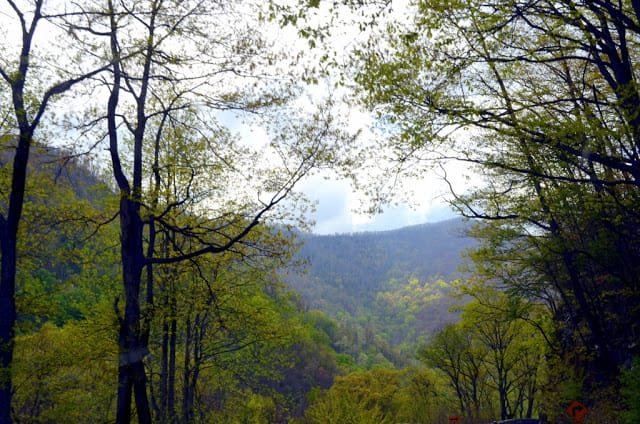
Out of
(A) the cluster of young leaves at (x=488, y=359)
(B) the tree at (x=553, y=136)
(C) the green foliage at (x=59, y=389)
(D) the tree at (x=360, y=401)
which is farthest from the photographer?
(D) the tree at (x=360, y=401)

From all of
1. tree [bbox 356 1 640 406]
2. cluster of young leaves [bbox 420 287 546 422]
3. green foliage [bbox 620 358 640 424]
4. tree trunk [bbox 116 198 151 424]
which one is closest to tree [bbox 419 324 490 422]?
cluster of young leaves [bbox 420 287 546 422]

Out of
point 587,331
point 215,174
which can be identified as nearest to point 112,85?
point 215,174

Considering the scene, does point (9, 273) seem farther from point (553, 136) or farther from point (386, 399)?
point (386, 399)

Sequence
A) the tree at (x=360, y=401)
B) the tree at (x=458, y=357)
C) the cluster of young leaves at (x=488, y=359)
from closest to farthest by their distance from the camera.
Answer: the cluster of young leaves at (x=488, y=359) → the tree at (x=360, y=401) → the tree at (x=458, y=357)

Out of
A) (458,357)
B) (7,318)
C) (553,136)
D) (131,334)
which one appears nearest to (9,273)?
(7,318)

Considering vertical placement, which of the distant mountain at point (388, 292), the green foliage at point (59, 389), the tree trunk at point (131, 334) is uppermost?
the tree trunk at point (131, 334)

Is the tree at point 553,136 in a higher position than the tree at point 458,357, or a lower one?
higher

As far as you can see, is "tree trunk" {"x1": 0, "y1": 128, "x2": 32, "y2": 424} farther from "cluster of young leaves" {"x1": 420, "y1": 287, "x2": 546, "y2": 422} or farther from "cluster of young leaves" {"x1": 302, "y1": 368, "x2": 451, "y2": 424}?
"cluster of young leaves" {"x1": 302, "y1": 368, "x2": 451, "y2": 424}

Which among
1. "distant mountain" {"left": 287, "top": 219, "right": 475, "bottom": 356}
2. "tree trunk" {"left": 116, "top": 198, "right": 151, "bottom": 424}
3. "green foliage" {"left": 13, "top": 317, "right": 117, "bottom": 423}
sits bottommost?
"distant mountain" {"left": 287, "top": 219, "right": 475, "bottom": 356}

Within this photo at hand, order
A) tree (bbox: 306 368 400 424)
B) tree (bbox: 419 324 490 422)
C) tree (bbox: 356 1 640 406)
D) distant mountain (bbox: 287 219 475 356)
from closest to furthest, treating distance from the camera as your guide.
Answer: tree (bbox: 356 1 640 406)
tree (bbox: 306 368 400 424)
tree (bbox: 419 324 490 422)
distant mountain (bbox: 287 219 475 356)

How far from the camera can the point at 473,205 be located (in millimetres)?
11031

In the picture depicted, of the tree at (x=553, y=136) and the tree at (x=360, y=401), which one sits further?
the tree at (x=360, y=401)

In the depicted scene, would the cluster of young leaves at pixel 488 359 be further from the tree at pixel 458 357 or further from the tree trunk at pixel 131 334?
the tree trunk at pixel 131 334

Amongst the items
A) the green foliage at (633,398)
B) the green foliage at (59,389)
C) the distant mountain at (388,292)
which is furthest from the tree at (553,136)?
the distant mountain at (388,292)
